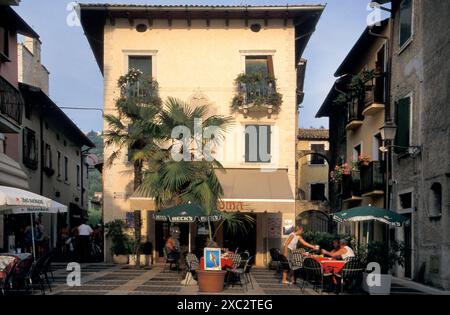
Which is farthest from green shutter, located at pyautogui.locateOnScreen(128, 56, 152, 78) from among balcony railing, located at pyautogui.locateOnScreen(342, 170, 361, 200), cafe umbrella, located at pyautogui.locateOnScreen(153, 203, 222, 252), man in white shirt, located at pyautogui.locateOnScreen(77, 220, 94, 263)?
balcony railing, located at pyautogui.locateOnScreen(342, 170, 361, 200)

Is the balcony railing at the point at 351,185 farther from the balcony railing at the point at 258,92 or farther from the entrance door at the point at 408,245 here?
the balcony railing at the point at 258,92

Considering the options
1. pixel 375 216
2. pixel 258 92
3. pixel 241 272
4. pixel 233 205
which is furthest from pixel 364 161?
pixel 241 272

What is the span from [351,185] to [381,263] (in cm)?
1099

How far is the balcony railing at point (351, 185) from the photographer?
2307 centimetres

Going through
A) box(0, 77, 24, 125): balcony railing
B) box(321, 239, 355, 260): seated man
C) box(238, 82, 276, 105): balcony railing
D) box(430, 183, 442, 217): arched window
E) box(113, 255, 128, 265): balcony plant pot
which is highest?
box(238, 82, 276, 105): balcony railing

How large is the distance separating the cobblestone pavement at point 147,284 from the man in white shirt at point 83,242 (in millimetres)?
2390

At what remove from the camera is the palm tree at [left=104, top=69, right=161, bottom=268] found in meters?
18.5

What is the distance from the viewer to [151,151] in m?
18.3

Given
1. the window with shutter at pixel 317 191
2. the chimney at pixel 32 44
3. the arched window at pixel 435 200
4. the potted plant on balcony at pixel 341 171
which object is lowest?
the window with shutter at pixel 317 191

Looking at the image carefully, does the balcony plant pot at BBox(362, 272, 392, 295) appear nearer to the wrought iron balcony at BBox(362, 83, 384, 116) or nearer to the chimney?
the wrought iron balcony at BBox(362, 83, 384, 116)

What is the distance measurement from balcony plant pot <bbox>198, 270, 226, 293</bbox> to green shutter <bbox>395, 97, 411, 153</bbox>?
8567 millimetres

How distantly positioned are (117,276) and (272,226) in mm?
7406

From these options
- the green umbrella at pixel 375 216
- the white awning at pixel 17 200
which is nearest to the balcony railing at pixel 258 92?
the green umbrella at pixel 375 216

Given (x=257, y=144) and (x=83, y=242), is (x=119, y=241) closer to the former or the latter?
(x=83, y=242)
